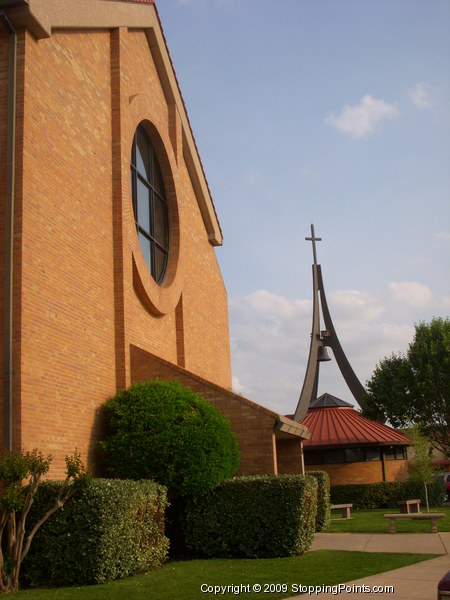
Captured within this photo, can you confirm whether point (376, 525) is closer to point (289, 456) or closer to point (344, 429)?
point (289, 456)

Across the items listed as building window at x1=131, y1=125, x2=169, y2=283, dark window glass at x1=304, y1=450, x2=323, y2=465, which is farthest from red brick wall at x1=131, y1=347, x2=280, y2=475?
dark window glass at x1=304, y1=450, x2=323, y2=465

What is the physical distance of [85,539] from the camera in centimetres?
954

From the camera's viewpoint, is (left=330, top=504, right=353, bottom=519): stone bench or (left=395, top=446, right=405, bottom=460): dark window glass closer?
(left=330, top=504, right=353, bottom=519): stone bench

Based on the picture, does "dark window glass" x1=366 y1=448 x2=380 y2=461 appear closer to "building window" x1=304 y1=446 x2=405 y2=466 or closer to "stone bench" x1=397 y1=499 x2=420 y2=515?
"building window" x1=304 y1=446 x2=405 y2=466

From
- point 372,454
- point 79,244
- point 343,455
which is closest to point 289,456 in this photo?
point 79,244

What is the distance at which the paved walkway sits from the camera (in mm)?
8094

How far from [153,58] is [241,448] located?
10664 millimetres

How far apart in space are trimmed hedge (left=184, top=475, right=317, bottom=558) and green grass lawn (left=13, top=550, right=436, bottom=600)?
0.41 metres

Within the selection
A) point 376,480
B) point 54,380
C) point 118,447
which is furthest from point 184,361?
point 376,480

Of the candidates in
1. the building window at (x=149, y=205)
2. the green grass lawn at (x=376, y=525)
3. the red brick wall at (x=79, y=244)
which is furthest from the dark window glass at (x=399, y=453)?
the building window at (x=149, y=205)

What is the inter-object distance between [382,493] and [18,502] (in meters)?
21.0

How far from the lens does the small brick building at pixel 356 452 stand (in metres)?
28.9

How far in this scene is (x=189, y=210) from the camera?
2031cm

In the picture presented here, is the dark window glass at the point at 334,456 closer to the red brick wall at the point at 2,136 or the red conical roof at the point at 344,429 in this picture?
the red conical roof at the point at 344,429
